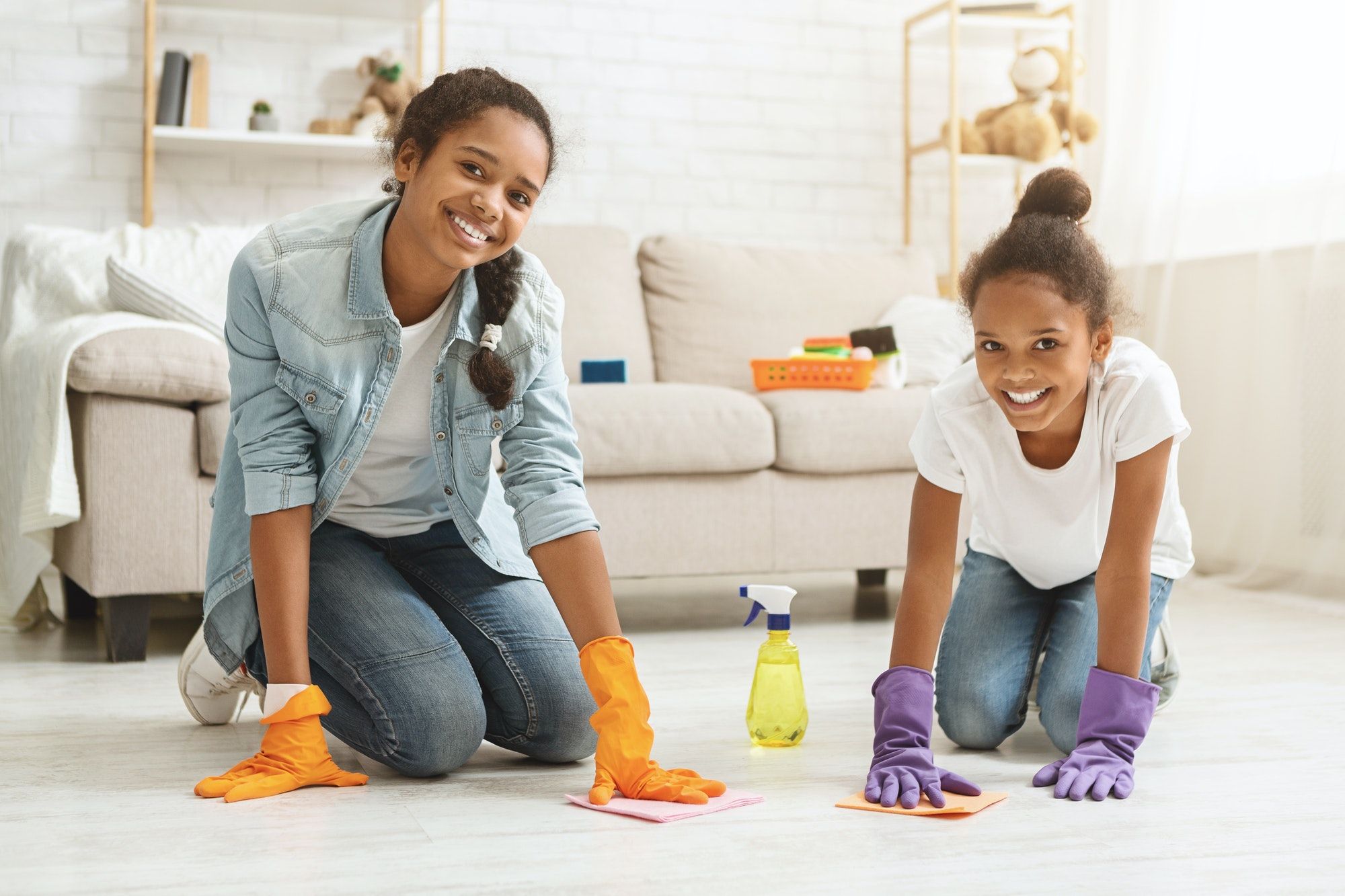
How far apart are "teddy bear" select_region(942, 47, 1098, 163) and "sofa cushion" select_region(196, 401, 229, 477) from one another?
2.29 meters

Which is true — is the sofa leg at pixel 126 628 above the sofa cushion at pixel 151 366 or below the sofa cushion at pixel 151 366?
below

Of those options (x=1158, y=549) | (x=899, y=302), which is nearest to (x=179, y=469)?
(x=1158, y=549)

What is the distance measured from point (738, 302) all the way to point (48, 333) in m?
1.48

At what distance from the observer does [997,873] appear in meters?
1.14

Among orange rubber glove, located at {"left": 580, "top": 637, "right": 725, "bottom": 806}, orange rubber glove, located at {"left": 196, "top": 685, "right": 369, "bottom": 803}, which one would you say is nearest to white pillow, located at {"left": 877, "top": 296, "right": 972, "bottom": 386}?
orange rubber glove, located at {"left": 580, "top": 637, "right": 725, "bottom": 806}

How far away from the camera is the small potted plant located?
10.9 feet

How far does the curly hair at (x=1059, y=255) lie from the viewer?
1408mm

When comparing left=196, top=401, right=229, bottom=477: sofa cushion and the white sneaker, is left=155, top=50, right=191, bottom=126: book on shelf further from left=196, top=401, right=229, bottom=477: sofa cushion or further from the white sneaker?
the white sneaker

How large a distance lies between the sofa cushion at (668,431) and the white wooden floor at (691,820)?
561 mm

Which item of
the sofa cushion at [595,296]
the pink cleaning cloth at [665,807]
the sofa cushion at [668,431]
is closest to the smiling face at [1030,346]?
the pink cleaning cloth at [665,807]

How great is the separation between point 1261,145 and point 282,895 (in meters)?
2.83

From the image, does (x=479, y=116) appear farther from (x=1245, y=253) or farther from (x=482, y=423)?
(x=1245, y=253)

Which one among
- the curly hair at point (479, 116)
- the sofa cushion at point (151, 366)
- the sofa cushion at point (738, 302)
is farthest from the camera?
the sofa cushion at point (738, 302)

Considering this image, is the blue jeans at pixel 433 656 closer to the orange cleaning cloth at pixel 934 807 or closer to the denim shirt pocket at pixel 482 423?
the denim shirt pocket at pixel 482 423
